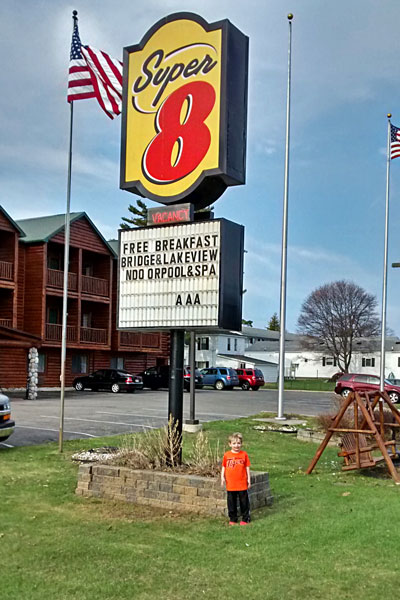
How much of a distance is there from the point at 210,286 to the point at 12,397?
2534 centimetres

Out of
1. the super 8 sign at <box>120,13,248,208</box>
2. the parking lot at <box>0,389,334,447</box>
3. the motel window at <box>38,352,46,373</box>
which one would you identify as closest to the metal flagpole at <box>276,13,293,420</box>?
the parking lot at <box>0,389,334,447</box>

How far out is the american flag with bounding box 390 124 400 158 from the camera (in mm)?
25172

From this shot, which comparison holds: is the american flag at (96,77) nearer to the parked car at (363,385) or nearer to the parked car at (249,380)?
the parked car at (363,385)

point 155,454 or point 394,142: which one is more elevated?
point 394,142

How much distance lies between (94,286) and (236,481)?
119 ft

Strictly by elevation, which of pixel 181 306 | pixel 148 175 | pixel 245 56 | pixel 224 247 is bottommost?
pixel 181 306

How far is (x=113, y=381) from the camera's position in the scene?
39438mm

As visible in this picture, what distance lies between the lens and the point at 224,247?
976 cm

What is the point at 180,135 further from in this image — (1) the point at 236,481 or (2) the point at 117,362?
(2) the point at 117,362

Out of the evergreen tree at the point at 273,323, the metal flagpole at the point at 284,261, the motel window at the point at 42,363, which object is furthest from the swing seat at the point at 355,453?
the evergreen tree at the point at 273,323

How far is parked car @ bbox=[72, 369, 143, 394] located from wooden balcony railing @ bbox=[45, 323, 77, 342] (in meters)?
2.57

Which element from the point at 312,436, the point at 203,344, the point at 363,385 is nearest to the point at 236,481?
the point at 312,436

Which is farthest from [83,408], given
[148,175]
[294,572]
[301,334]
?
[301,334]

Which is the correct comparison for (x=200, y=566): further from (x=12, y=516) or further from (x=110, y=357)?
(x=110, y=357)
